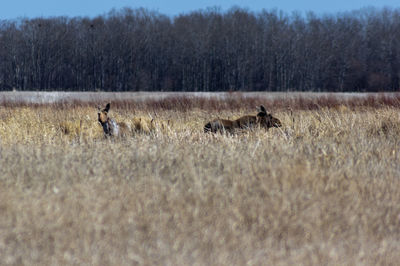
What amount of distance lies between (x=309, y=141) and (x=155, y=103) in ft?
34.0

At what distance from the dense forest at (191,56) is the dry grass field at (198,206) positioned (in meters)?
46.1

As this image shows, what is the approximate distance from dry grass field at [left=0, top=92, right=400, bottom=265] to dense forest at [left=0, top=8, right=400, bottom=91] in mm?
46117

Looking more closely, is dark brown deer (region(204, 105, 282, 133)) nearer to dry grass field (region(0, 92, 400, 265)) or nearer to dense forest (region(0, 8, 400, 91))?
dry grass field (region(0, 92, 400, 265))

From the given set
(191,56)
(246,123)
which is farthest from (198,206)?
(191,56)

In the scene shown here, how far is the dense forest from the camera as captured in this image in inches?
2012

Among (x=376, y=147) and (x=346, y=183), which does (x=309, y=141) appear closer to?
(x=376, y=147)

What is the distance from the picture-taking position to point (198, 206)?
3363 millimetres

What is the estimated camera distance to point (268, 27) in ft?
184

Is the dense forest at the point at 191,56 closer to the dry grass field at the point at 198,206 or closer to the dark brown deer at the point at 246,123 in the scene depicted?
the dark brown deer at the point at 246,123

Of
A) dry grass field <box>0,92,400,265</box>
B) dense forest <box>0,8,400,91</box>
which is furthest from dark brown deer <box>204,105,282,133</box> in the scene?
A: dense forest <box>0,8,400,91</box>

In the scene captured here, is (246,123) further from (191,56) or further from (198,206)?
(191,56)

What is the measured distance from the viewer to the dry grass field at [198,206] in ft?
9.41

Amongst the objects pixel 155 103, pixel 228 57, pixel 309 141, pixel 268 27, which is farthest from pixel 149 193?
pixel 268 27

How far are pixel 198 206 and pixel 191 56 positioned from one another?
5034 centimetres
